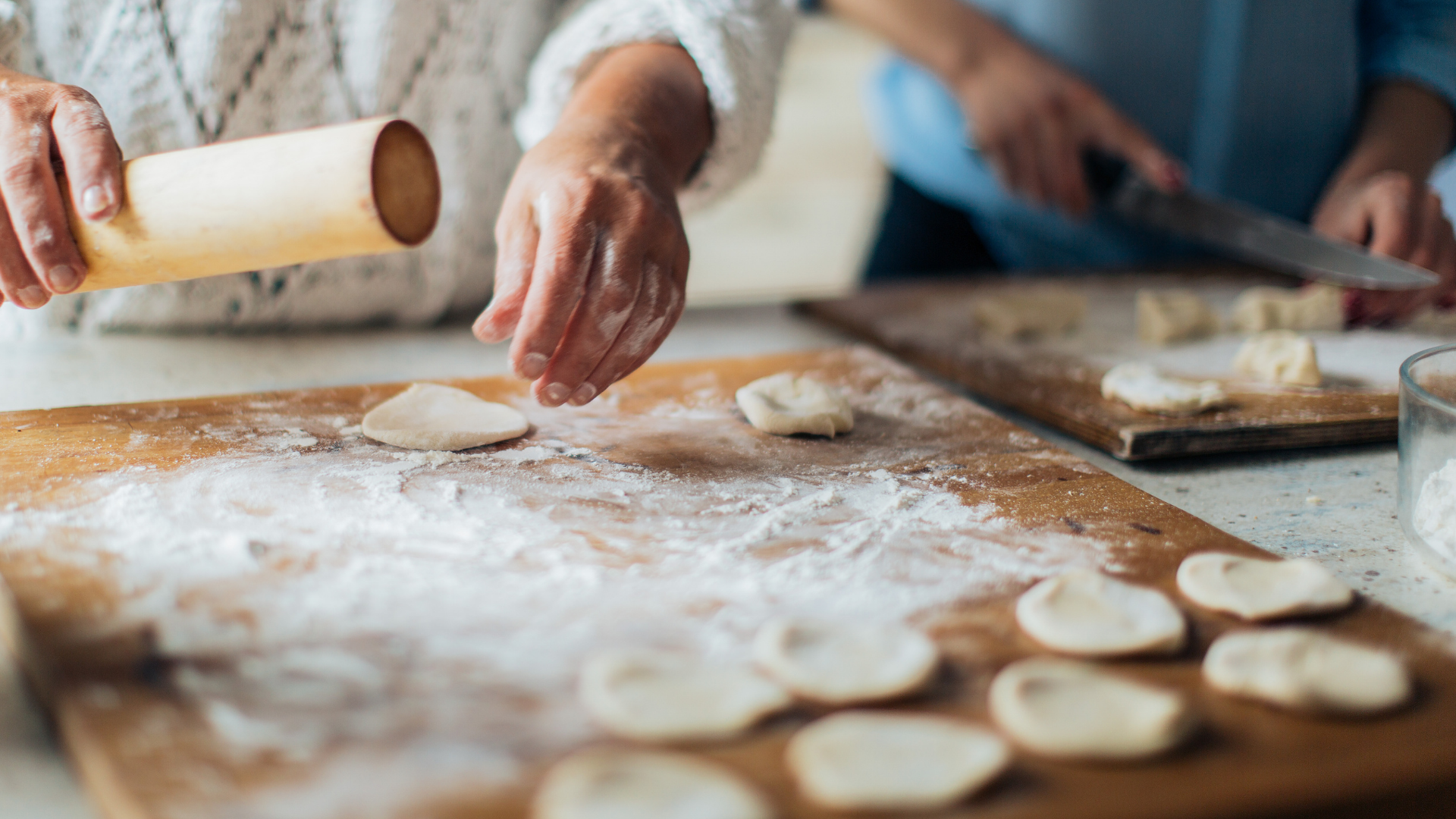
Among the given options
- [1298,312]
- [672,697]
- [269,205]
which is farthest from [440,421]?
[1298,312]

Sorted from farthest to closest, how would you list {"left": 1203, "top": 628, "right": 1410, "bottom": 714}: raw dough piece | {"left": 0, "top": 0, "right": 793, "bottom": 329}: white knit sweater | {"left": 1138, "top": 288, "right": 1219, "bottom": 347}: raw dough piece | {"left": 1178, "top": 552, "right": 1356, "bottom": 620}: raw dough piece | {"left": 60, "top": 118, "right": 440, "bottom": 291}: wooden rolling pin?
{"left": 1138, "top": 288, "right": 1219, "bottom": 347}: raw dough piece < {"left": 0, "top": 0, "right": 793, "bottom": 329}: white knit sweater < {"left": 60, "top": 118, "right": 440, "bottom": 291}: wooden rolling pin < {"left": 1178, "top": 552, "right": 1356, "bottom": 620}: raw dough piece < {"left": 1203, "top": 628, "right": 1410, "bottom": 714}: raw dough piece

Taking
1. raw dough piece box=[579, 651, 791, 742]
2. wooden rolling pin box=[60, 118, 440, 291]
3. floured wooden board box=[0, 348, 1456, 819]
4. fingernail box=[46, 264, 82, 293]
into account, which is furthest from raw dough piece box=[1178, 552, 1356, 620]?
fingernail box=[46, 264, 82, 293]

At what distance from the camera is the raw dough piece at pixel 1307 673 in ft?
2.27

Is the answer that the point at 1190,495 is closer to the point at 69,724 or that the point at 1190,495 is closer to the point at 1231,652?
the point at 1231,652

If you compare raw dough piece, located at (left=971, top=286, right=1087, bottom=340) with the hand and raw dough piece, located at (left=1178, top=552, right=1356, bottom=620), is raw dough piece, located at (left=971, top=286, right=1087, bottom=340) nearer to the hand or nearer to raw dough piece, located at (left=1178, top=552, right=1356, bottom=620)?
the hand

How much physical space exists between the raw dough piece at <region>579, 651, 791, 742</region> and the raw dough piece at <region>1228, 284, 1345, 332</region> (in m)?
1.37

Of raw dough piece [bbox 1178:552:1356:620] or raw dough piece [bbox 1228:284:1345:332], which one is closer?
raw dough piece [bbox 1178:552:1356:620]

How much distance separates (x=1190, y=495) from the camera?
3.83 feet

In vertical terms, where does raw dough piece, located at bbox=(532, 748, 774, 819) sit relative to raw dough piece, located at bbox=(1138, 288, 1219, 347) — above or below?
above

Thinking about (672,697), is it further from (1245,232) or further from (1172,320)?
(1245,232)

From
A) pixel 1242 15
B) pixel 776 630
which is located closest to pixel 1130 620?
pixel 776 630

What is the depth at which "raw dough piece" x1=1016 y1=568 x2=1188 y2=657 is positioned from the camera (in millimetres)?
757

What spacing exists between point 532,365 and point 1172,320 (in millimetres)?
1112

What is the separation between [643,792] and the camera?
59 centimetres
